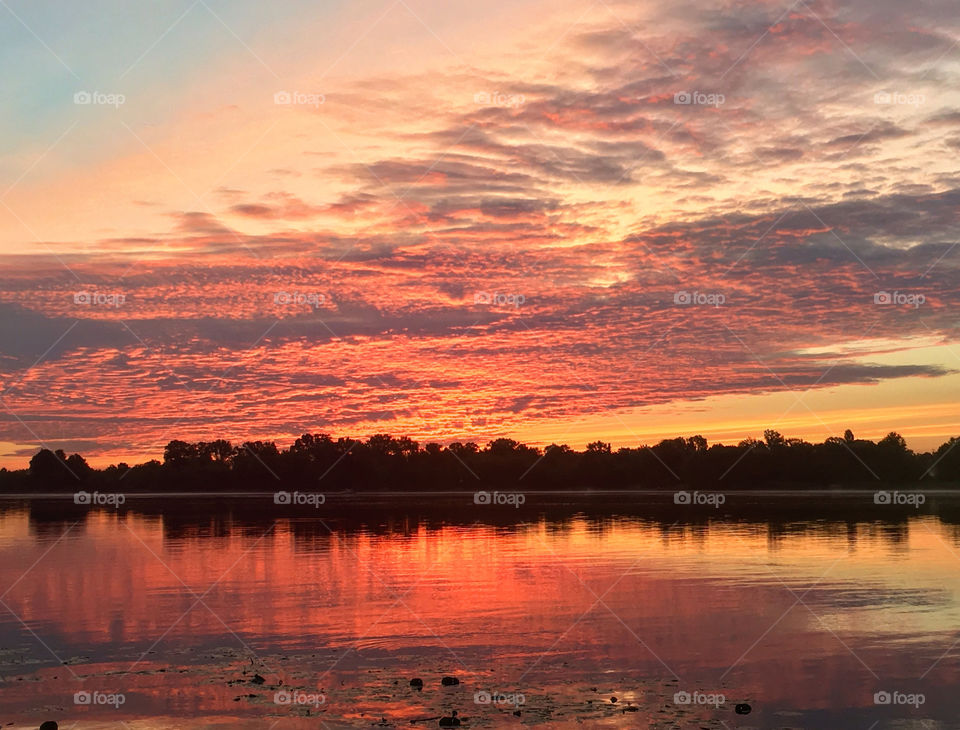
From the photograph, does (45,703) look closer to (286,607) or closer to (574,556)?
(286,607)

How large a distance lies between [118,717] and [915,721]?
1818 centimetres

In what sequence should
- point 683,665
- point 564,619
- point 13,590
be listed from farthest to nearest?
1. point 13,590
2. point 564,619
3. point 683,665

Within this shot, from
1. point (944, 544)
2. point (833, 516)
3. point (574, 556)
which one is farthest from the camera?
point (833, 516)

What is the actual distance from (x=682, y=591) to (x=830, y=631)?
9.35 metres

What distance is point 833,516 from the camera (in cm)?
9225

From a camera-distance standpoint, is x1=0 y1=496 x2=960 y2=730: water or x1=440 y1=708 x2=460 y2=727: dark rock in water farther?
x1=0 y1=496 x2=960 y2=730: water

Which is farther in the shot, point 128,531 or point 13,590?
point 128,531

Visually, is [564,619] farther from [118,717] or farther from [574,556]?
[574,556]

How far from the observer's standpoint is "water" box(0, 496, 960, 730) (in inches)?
945

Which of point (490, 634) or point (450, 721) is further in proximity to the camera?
point (490, 634)

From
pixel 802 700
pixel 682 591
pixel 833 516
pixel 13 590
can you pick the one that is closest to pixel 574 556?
pixel 682 591

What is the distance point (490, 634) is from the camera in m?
32.7

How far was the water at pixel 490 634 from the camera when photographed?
78.7ft

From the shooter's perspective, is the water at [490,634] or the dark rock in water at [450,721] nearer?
the dark rock in water at [450,721]
